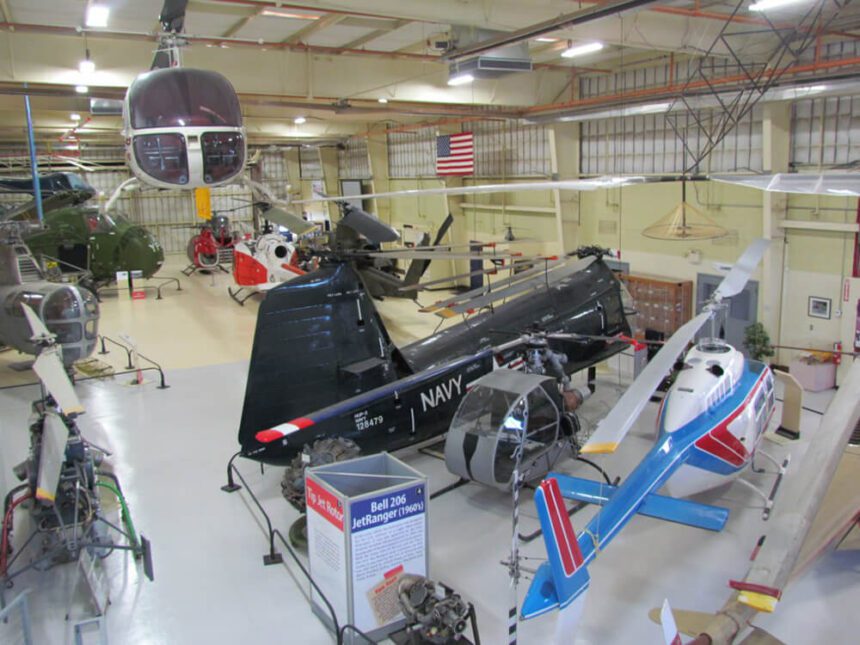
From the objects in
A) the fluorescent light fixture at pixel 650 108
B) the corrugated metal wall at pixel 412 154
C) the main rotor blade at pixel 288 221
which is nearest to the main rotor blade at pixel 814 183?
the fluorescent light fixture at pixel 650 108

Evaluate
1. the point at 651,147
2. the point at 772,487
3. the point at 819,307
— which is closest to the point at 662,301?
the point at 819,307

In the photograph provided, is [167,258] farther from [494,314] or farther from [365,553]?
[365,553]

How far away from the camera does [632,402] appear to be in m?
4.27

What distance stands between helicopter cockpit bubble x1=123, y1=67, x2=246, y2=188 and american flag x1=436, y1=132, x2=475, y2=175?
38.7 feet

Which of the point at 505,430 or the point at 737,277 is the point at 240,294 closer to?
the point at 505,430

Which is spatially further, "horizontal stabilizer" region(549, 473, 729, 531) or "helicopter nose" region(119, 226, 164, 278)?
"helicopter nose" region(119, 226, 164, 278)

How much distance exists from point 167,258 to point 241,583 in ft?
88.9

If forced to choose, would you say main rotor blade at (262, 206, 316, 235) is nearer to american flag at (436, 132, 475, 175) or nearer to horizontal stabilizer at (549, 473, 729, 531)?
american flag at (436, 132, 475, 175)

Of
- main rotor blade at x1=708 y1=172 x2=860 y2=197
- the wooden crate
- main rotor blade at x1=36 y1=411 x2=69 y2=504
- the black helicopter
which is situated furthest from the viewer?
the wooden crate

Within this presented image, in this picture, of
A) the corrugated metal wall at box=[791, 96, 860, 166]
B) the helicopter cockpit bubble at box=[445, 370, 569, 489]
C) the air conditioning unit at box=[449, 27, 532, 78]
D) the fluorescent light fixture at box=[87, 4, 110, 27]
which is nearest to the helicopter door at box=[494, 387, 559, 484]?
the helicopter cockpit bubble at box=[445, 370, 569, 489]

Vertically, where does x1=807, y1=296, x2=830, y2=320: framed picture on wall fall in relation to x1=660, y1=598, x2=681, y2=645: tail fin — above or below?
below

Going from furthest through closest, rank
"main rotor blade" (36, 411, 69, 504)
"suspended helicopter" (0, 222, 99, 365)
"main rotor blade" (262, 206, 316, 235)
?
"main rotor blade" (262, 206, 316, 235) → "suspended helicopter" (0, 222, 99, 365) → "main rotor blade" (36, 411, 69, 504)

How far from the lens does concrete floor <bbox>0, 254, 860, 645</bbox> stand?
5344 mm

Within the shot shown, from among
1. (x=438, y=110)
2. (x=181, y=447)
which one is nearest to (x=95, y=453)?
(x=181, y=447)
